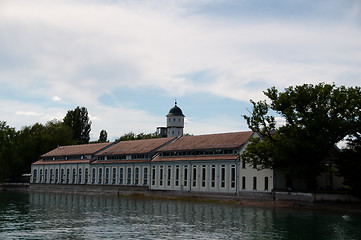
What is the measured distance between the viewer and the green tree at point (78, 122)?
536ft

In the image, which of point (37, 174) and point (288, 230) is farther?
point (37, 174)

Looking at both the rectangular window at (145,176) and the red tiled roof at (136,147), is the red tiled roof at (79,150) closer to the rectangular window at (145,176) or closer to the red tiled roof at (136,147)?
the red tiled roof at (136,147)

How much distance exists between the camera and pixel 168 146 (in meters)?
95.2

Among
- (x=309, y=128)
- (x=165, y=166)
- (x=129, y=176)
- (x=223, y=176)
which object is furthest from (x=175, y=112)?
(x=309, y=128)

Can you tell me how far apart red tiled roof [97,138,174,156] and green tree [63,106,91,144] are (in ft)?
177

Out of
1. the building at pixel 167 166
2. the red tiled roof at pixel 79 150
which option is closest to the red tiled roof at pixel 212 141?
the building at pixel 167 166

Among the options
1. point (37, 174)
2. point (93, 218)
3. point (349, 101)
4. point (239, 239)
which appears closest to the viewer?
point (239, 239)

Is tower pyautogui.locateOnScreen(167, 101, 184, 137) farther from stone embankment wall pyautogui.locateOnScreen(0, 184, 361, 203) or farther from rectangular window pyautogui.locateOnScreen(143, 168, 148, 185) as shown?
rectangular window pyautogui.locateOnScreen(143, 168, 148, 185)

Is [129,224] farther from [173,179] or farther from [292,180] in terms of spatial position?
[173,179]

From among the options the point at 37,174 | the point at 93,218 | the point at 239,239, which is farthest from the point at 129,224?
the point at 37,174

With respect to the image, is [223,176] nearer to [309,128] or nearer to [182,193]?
[182,193]

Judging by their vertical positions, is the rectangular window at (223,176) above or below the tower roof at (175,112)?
below

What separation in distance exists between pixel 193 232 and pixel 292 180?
36738 millimetres

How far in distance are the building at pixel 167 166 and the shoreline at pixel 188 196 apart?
1968mm
